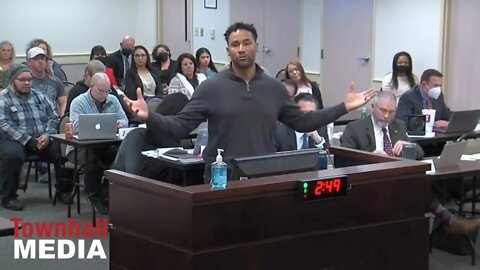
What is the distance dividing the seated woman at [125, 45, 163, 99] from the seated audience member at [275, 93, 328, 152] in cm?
410

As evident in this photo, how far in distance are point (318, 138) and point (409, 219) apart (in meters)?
2.43

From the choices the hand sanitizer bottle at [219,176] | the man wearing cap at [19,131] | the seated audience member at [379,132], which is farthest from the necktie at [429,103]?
the hand sanitizer bottle at [219,176]

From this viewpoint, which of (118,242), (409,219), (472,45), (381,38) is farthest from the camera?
(381,38)

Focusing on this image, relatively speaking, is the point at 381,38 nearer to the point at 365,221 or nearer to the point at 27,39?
the point at 27,39

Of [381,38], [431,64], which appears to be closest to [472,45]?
[431,64]

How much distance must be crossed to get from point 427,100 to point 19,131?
3.91m

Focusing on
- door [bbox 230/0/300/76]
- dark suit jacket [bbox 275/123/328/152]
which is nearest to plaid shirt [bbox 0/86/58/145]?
dark suit jacket [bbox 275/123/328/152]

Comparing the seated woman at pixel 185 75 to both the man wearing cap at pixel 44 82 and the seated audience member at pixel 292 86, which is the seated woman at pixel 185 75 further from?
the man wearing cap at pixel 44 82

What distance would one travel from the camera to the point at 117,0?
1481 cm

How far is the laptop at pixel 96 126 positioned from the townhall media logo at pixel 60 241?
2.39 ft

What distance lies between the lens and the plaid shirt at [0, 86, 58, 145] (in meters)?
7.68

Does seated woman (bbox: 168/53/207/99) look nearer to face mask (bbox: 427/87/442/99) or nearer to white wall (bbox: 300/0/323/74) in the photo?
white wall (bbox: 300/0/323/74)

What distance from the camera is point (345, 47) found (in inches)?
460

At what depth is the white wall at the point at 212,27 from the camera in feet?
45.4
